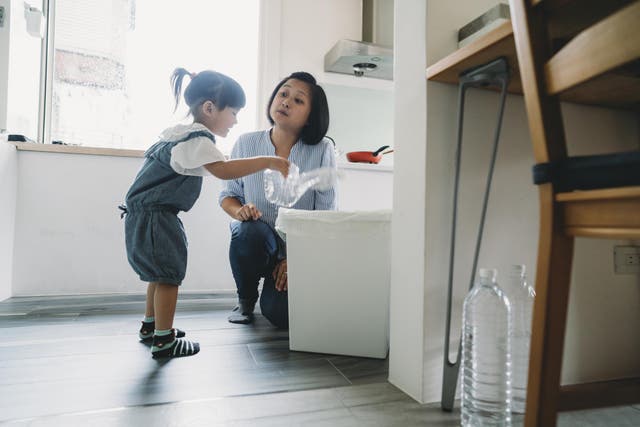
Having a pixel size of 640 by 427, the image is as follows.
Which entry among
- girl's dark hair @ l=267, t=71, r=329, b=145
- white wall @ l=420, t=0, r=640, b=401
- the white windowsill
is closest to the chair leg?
white wall @ l=420, t=0, r=640, b=401

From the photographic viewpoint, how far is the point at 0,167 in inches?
71.6

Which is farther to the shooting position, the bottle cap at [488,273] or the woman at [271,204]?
the woman at [271,204]

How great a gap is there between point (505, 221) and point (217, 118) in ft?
3.10

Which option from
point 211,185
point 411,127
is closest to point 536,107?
point 411,127

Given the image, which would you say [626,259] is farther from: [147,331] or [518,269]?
[147,331]

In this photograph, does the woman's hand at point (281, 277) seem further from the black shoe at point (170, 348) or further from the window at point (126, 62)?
the window at point (126, 62)

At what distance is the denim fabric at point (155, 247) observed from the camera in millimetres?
1186

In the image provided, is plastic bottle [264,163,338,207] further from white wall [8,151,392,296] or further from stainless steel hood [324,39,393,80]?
stainless steel hood [324,39,393,80]

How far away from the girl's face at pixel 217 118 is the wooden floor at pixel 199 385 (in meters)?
0.72

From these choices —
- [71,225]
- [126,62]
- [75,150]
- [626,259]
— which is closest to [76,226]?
[71,225]

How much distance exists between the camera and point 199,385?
38.3 inches

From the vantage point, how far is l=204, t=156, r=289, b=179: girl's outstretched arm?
1200mm

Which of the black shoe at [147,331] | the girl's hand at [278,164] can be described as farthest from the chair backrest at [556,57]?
the black shoe at [147,331]

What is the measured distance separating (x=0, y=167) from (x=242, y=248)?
49.8 inches
